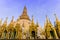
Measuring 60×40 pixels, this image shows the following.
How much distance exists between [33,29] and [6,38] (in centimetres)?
417

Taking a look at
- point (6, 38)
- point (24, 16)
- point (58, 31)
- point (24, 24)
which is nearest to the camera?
point (6, 38)

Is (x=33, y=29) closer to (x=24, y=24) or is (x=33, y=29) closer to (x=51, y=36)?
(x=51, y=36)

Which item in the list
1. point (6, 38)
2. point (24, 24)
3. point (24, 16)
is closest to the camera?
point (6, 38)

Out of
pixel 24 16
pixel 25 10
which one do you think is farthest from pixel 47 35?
pixel 25 10

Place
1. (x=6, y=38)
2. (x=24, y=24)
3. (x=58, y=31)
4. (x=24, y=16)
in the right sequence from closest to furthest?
(x=6, y=38)
(x=58, y=31)
(x=24, y=24)
(x=24, y=16)

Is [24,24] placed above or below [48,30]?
above

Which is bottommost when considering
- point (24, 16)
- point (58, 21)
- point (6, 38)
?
point (6, 38)

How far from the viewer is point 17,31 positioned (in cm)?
1573

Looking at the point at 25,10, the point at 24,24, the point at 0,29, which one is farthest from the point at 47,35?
the point at 25,10

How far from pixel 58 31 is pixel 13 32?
22.8 feet

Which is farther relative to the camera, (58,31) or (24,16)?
(24,16)

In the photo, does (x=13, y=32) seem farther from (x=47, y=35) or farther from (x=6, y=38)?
(x=47, y=35)

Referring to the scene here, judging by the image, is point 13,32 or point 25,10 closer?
point 13,32

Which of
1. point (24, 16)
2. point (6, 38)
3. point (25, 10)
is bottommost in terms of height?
point (6, 38)
